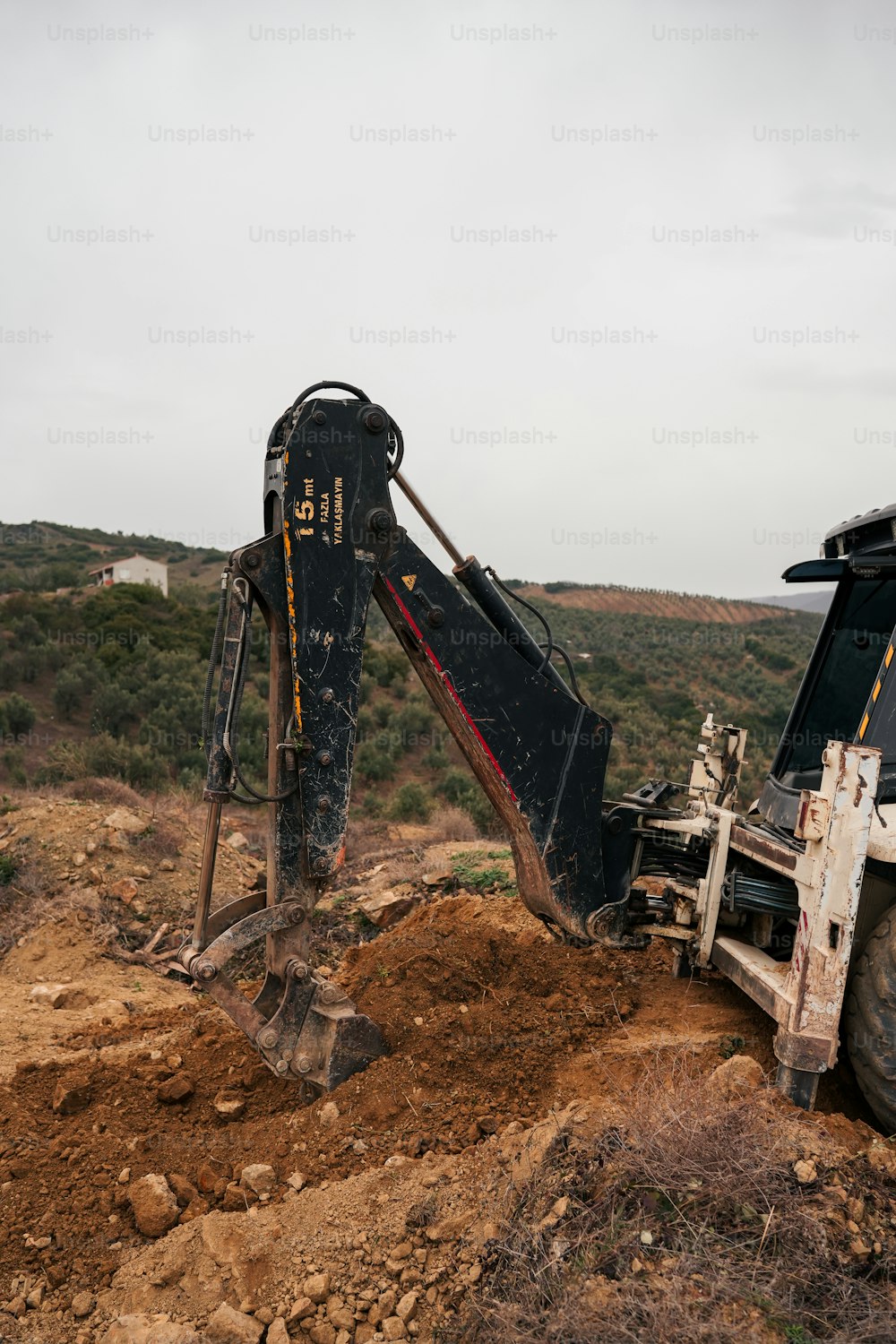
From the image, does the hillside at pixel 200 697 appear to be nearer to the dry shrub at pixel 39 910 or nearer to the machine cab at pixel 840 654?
the dry shrub at pixel 39 910

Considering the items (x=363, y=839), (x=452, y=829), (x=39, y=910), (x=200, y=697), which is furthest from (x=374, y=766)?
(x=39, y=910)

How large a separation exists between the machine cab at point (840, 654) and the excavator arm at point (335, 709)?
1.29 metres

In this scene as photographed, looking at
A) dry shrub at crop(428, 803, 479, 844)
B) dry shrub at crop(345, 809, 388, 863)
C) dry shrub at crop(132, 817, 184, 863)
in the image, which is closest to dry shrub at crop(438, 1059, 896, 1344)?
dry shrub at crop(345, 809, 388, 863)

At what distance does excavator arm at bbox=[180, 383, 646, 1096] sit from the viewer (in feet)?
13.4

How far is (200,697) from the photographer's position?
19609mm

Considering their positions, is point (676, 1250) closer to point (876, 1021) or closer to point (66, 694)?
point (876, 1021)

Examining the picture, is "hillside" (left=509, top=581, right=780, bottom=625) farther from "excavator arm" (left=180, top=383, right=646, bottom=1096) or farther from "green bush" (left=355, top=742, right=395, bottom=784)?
"excavator arm" (left=180, top=383, right=646, bottom=1096)

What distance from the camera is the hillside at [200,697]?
53.3 ft

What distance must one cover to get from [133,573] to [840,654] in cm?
3531

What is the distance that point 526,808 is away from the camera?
4.45 meters

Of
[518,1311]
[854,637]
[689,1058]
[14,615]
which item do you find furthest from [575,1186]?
→ [14,615]

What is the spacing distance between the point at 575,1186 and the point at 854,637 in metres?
3.32

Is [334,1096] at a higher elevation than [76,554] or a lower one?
lower

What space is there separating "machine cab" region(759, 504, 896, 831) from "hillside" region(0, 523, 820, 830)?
8.24 metres
